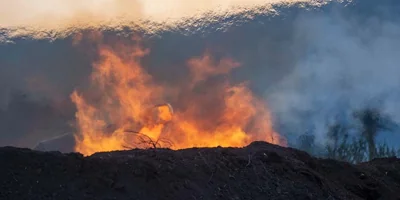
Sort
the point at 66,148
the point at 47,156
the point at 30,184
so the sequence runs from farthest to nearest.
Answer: the point at 66,148
the point at 47,156
the point at 30,184

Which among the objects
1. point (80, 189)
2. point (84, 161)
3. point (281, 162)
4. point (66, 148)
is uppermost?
point (66, 148)

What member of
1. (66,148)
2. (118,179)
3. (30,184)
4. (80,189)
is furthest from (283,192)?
(66,148)

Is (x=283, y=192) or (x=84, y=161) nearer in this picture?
(x=84, y=161)

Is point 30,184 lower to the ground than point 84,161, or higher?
lower

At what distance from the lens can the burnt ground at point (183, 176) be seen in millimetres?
9062

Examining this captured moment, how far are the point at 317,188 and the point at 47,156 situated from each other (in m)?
5.16

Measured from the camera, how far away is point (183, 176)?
10.1 metres

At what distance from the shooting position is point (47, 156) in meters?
9.59

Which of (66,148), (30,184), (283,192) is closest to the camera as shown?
(30,184)

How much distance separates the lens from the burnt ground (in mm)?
9062

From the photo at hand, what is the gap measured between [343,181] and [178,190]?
4660mm

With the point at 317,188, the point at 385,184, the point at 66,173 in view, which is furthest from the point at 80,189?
the point at 385,184

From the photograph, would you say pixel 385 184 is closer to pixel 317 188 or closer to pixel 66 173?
pixel 317 188

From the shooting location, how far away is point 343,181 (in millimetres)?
12688
